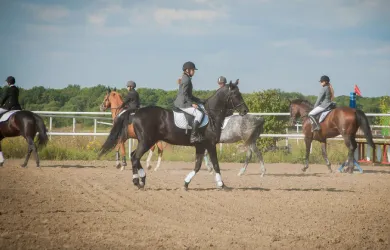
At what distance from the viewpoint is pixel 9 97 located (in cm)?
1650

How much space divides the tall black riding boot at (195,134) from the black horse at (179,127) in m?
0.13

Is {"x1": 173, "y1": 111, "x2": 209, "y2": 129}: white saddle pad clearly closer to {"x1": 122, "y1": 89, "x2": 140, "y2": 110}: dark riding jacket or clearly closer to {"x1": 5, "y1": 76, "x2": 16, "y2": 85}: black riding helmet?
{"x1": 122, "y1": 89, "x2": 140, "y2": 110}: dark riding jacket

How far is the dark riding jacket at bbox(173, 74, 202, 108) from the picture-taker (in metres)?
11.6

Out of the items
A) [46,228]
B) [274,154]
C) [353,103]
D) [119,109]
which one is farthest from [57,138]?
[46,228]

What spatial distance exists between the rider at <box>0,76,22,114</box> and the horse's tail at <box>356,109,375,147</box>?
10096 millimetres

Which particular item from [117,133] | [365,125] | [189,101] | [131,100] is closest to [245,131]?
[131,100]

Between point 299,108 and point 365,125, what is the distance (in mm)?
2413

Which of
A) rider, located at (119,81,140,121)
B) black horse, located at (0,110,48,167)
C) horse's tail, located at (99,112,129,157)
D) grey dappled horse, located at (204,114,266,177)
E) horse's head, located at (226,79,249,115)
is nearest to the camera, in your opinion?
horse's head, located at (226,79,249,115)

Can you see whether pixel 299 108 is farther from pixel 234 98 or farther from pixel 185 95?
pixel 185 95

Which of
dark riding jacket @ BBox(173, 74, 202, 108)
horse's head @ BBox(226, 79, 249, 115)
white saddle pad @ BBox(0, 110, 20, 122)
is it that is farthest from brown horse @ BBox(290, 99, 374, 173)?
white saddle pad @ BBox(0, 110, 20, 122)

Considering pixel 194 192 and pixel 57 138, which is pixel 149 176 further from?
pixel 57 138

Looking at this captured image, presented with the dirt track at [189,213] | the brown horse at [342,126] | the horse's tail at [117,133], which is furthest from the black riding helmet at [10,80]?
the brown horse at [342,126]

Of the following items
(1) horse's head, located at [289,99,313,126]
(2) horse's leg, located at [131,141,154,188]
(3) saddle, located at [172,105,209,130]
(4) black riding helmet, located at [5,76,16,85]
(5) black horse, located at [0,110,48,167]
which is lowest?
(2) horse's leg, located at [131,141,154,188]

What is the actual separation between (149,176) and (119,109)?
266 centimetres
